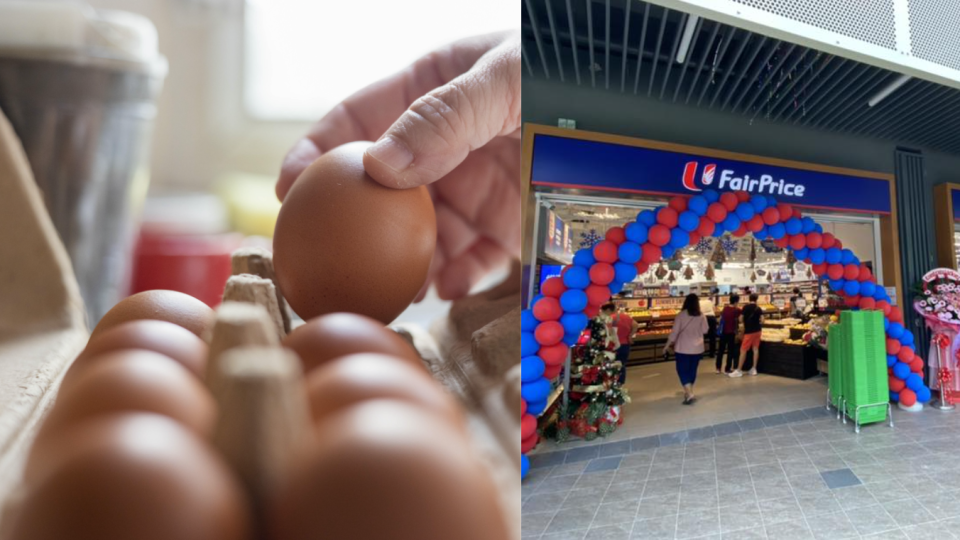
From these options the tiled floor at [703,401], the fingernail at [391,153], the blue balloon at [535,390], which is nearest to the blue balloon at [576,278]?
the blue balloon at [535,390]

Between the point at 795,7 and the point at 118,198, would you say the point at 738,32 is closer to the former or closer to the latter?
the point at 795,7

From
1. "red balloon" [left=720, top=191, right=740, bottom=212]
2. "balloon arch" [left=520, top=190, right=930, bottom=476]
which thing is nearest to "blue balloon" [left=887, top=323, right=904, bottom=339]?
"balloon arch" [left=520, top=190, right=930, bottom=476]

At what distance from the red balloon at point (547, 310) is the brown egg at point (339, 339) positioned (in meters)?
3.51

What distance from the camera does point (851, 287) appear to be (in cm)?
544

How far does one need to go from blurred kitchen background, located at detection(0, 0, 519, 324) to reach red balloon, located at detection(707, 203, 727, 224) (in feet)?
15.3

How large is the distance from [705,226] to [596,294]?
133 centimetres

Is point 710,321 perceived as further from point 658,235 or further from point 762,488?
point 762,488

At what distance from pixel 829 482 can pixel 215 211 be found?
449cm

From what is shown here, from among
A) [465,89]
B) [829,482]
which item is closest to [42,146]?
[465,89]

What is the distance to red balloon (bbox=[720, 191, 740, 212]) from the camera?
4816 mm

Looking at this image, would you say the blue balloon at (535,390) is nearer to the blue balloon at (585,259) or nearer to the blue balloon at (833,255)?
the blue balloon at (585,259)

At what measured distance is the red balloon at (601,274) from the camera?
419 centimetres

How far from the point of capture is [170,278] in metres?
0.59

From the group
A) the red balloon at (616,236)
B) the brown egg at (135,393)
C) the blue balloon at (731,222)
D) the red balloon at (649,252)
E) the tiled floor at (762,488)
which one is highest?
the blue balloon at (731,222)
